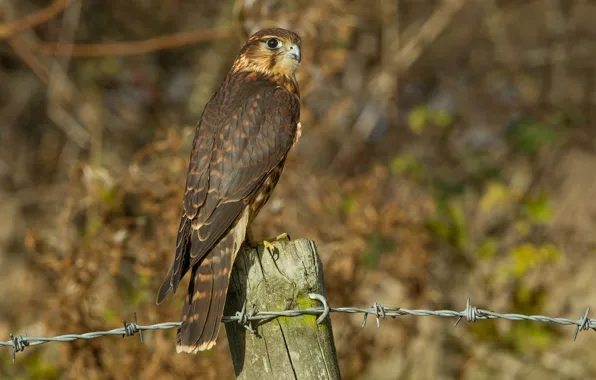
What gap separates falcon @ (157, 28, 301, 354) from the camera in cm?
301

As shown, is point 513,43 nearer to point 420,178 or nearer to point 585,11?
point 585,11

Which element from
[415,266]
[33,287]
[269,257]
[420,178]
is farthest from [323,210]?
[269,257]

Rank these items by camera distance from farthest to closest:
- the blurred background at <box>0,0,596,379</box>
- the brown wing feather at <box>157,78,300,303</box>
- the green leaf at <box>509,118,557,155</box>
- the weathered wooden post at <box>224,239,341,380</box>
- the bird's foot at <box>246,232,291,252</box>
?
the green leaf at <box>509,118,557,155</box>, the blurred background at <box>0,0,596,379</box>, the brown wing feather at <box>157,78,300,303</box>, the bird's foot at <box>246,232,291,252</box>, the weathered wooden post at <box>224,239,341,380</box>

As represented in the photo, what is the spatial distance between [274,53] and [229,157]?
813 mm

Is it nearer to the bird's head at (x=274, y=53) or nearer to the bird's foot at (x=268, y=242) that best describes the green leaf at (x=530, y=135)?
the bird's head at (x=274, y=53)

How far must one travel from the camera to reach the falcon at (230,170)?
3.01 metres

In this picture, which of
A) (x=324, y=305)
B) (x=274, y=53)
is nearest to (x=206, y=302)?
(x=324, y=305)

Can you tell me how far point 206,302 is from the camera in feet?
9.67

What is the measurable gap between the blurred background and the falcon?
2.80ft

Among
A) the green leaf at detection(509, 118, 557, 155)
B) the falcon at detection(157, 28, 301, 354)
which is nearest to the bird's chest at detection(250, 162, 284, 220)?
the falcon at detection(157, 28, 301, 354)

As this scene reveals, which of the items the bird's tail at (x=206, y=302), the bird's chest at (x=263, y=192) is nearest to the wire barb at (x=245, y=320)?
the bird's tail at (x=206, y=302)

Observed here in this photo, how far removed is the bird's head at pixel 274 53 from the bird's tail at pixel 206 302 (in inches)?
50.4

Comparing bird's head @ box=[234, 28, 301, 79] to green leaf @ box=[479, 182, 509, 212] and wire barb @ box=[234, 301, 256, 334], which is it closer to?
wire barb @ box=[234, 301, 256, 334]

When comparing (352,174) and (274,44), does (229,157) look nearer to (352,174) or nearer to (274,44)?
(274,44)
